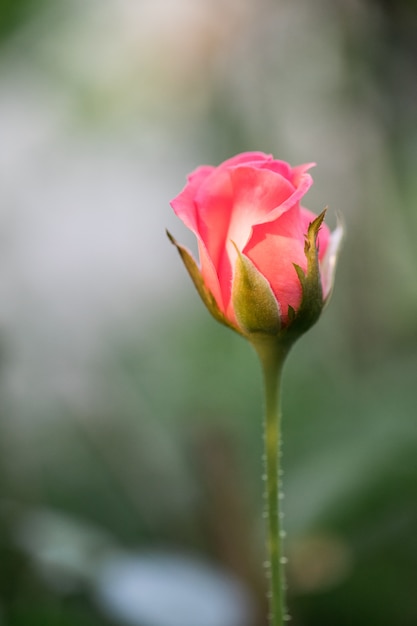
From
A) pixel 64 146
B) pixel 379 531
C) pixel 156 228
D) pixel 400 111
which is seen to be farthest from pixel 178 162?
pixel 379 531

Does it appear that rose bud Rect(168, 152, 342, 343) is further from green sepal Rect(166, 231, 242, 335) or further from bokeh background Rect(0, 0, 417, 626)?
bokeh background Rect(0, 0, 417, 626)

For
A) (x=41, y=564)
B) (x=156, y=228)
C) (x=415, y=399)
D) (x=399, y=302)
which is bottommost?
(x=41, y=564)

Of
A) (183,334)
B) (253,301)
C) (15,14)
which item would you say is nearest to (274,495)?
(253,301)

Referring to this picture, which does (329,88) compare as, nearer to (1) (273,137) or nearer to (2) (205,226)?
(1) (273,137)

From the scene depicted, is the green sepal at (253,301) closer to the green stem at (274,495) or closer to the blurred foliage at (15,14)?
the green stem at (274,495)

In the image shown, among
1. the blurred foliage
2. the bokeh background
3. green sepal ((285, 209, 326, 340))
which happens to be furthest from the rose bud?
the blurred foliage

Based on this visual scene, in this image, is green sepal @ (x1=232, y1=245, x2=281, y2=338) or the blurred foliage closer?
green sepal @ (x1=232, y1=245, x2=281, y2=338)

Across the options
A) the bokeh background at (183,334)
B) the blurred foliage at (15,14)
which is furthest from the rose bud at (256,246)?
the blurred foliage at (15,14)
